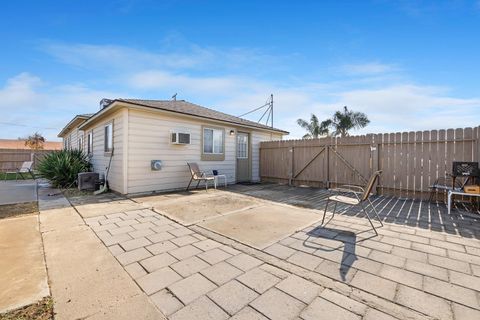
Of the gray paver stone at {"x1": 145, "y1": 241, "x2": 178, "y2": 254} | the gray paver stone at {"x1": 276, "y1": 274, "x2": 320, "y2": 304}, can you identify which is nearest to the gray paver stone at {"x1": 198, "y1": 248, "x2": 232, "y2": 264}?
the gray paver stone at {"x1": 145, "y1": 241, "x2": 178, "y2": 254}

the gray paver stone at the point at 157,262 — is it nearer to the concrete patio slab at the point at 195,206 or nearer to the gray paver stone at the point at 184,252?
the gray paver stone at the point at 184,252

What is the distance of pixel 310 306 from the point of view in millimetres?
1644

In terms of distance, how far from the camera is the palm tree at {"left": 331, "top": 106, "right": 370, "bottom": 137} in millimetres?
18266

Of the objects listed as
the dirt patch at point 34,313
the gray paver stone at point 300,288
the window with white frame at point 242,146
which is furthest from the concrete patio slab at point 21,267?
the window with white frame at point 242,146

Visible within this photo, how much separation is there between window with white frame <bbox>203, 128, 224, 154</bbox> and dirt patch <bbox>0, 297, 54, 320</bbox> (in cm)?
666

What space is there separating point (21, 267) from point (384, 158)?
8075mm

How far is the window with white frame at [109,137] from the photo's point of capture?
729 cm

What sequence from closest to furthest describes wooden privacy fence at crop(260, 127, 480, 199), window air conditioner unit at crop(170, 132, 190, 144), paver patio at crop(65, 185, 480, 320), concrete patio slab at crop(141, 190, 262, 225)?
paver patio at crop(65, 185, 480, 320), concrete patio slab at crop(141, 190, 262, 225), wooden privacy fence at crop(260, 127, 480, 199), window air conditioner unit at crop(170, 132, 190, 144)

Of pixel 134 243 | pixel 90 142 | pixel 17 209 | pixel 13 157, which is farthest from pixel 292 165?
pixel 13 157

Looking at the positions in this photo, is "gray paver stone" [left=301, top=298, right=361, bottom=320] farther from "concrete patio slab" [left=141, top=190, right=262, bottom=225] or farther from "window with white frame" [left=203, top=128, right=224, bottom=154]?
"window with white frame" [left=203, top=128, right=224, bottom=154]

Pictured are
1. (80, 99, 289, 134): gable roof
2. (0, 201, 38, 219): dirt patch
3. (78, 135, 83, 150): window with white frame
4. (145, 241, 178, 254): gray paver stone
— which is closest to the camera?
(145, 241, 178, 254): gray paver stone

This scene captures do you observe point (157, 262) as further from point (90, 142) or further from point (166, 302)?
point (90, 142)

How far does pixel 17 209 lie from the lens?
15.6 feet

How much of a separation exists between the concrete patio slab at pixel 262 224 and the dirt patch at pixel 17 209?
3820mm
